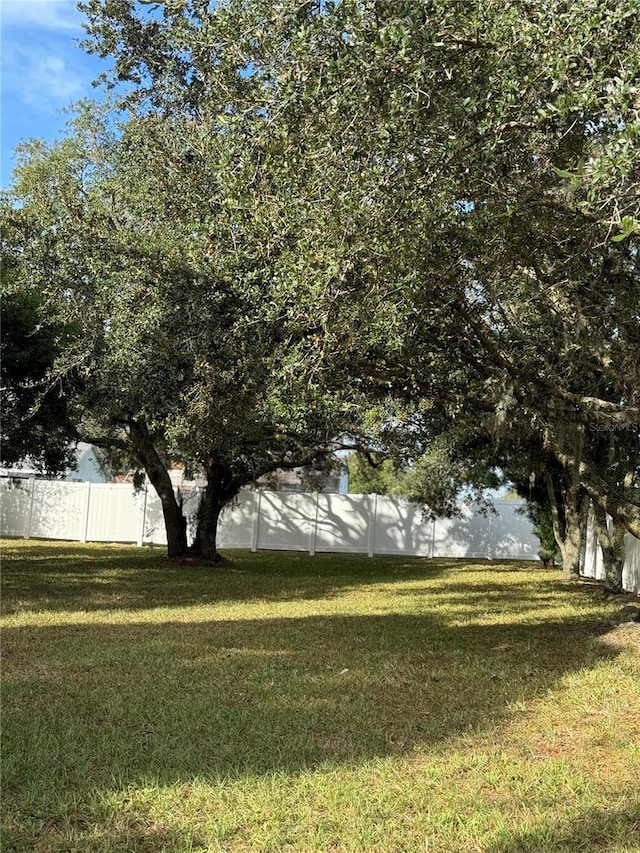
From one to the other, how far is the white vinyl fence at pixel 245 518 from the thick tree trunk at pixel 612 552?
1017cm

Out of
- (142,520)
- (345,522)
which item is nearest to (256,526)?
(345,522)

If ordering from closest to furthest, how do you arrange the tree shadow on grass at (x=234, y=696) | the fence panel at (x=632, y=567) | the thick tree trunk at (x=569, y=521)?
1. the tree shadow on grass at (x=234, y=696)
2. the fence panel at (x=632, y=567)
3. the thick tree trunk at (x=569, y=521)

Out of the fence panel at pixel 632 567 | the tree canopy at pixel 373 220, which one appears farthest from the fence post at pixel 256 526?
the tree canopy at pixel 373 220

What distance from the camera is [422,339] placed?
24.5 feet

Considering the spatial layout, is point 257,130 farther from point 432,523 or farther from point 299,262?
point 432,523

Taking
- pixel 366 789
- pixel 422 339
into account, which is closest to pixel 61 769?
pixel 366 789

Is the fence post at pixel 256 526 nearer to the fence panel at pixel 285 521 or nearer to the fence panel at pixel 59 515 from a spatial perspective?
Answer: the fence panel at pixel 285 521

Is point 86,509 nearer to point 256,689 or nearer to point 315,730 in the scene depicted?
point 256,689

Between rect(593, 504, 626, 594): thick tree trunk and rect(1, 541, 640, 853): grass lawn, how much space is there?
327 cm

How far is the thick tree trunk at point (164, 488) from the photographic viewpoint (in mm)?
16359

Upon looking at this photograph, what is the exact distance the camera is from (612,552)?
13.9 metres

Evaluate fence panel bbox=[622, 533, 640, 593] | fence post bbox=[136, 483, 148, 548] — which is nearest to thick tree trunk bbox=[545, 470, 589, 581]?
fence panel bbox=[622, 533, 640, 593]

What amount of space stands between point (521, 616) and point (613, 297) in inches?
212

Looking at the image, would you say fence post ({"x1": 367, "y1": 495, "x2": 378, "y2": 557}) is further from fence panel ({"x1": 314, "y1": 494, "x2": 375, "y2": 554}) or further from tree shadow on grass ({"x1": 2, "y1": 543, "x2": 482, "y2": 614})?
tree shadow on grass ({"x1": 2, "y1": 543, "x2": 482, "y2": 614})
